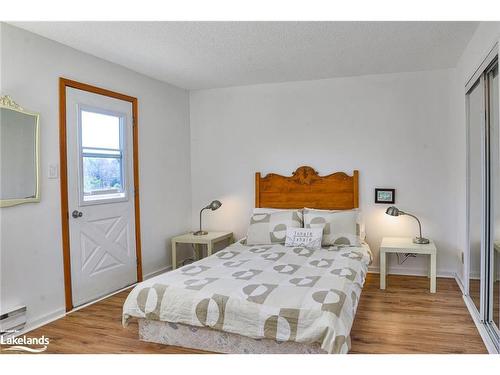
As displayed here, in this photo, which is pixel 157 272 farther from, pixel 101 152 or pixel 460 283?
pixel 460 283

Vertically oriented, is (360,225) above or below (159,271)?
above

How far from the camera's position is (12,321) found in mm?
2938

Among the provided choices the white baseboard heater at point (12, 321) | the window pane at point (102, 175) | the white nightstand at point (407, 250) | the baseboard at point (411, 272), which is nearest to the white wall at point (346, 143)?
the baseboard at point (411, 272)

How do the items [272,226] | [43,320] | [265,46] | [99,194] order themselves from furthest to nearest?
[272,226]
[99,194]
[265,46]
[43,320]

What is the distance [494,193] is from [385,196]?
174 centimetres

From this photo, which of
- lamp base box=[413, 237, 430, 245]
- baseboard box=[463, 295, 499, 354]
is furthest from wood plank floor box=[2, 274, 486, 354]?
lamp base box=[413, 237, 430, 245]

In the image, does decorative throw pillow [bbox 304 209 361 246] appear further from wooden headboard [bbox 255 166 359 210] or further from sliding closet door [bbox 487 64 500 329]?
sliding closet door [bbox 487 64 500 329]

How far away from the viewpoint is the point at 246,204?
17.0 ft

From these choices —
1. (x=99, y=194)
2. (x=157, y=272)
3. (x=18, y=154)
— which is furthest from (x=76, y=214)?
(x=157, y=272)

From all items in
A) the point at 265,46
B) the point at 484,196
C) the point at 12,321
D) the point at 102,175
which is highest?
the point at 265,46

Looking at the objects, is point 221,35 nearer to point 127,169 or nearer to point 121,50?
point 121,50

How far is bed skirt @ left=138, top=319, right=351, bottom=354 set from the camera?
2488mm

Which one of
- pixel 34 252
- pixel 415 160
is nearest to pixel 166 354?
pixel 34 252
